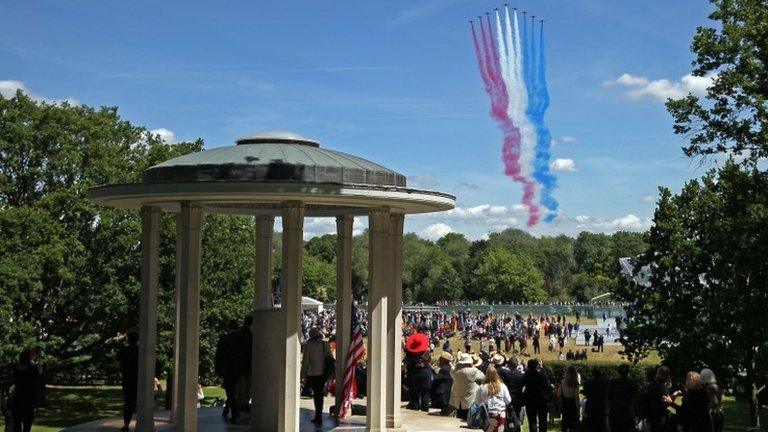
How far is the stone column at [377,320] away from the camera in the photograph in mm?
16250

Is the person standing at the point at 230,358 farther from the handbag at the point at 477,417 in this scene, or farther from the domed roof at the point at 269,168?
the handbag at the point at 477,417

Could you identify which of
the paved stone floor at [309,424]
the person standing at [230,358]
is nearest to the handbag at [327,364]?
the paved stone floor at [309,424]

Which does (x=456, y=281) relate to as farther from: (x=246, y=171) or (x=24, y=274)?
(x=246, y=171)

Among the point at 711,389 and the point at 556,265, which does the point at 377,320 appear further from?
the point at 556,265

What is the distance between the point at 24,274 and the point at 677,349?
821 inches

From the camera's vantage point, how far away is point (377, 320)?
16.3 meters

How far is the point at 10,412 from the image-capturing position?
52.9 ft

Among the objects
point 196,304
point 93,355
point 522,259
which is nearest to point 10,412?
point 196,304

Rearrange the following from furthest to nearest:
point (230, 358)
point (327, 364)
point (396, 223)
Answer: point (396, 223)
point (230, 358)
point (327, 364)

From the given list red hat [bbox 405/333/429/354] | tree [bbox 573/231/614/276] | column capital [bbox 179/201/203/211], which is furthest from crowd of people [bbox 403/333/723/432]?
tree [bbox 573/231/614/276]

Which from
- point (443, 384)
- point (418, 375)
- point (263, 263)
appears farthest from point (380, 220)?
point (443, 384)

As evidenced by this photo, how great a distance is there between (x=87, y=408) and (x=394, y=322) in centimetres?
2403

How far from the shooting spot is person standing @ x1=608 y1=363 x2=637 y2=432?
14.8 metres

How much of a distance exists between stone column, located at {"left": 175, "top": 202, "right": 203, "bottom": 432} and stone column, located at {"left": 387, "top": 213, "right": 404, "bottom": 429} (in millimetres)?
3550
